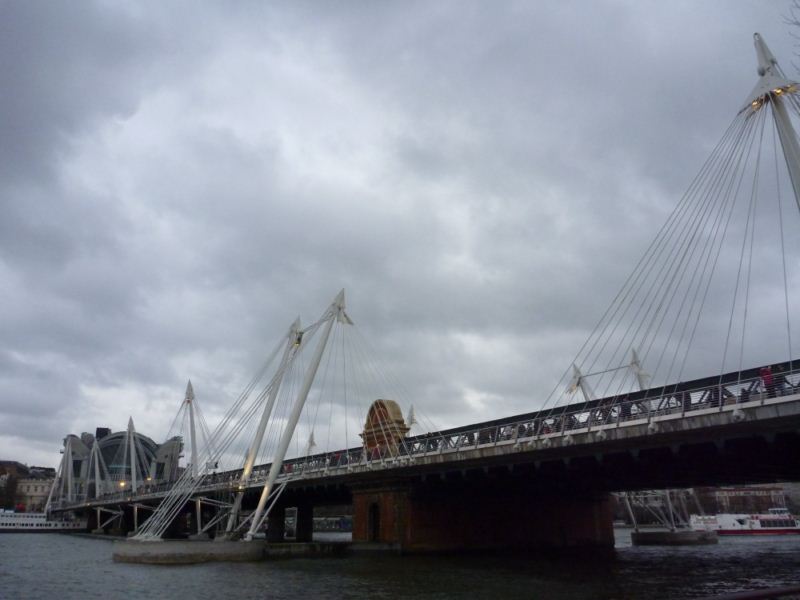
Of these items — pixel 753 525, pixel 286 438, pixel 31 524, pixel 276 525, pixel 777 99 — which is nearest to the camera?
pixel 777 99

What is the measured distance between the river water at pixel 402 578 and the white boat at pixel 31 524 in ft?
283

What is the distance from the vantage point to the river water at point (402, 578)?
29.6 m

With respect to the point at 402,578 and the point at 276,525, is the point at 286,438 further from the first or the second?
the point at 276,525

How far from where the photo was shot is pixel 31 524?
12375cm

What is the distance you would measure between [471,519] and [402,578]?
21667 mm

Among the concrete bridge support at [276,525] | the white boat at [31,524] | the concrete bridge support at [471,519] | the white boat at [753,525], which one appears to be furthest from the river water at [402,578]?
the white boat at [31,524]

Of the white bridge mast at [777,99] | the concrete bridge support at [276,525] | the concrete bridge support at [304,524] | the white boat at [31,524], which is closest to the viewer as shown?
the white bridge mast at [777,99]

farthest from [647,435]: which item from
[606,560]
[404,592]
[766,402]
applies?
[606,560]

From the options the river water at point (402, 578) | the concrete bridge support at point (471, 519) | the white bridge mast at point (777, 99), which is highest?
the white bridge mast at point (777, 99)

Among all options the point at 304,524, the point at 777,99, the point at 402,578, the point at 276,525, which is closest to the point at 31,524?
the point at 276,525

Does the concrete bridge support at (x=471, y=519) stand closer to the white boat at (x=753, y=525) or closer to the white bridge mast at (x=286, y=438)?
the white bridge mast at (x=286, y=438)

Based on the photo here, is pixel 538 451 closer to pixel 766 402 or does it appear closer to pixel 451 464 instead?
pixel 451 464

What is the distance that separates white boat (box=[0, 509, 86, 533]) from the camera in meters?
120

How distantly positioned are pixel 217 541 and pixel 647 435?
3222 cm
